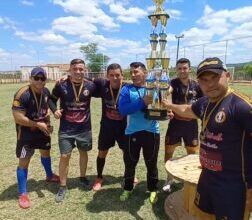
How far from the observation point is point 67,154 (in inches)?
208

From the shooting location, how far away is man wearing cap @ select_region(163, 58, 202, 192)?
515 centimetres

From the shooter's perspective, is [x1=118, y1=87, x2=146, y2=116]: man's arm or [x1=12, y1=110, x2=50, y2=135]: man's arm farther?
[x1=12, y1=110, x2=50, y2=135]: man's arm

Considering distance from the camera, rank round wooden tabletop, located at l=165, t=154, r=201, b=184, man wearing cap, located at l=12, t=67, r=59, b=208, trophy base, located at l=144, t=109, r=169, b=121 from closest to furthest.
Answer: round wooden tabletop, located at l=165, t=154, r=201, b=184 → trophy base, located at l=144, t=109, r=169, b=121 → man wearing cap, located at l=12, t=67, r=59, b=208

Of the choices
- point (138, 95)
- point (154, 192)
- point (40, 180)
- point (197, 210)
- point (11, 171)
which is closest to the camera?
point (197, 210)

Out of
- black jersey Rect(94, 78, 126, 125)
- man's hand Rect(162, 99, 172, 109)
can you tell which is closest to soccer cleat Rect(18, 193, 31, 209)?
black jersey Rect(94, 78, 126, 125)

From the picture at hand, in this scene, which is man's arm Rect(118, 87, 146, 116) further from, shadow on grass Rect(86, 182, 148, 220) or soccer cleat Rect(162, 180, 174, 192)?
soccer cleat Rect(162, 180, 174, 192)

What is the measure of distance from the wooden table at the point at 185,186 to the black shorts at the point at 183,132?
39 centimetres

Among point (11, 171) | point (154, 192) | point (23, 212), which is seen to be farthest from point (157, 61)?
point (11, 171)

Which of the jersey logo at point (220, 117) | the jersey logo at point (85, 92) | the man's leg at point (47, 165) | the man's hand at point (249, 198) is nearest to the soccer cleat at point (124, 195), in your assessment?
the man's leg at point (47, 165)

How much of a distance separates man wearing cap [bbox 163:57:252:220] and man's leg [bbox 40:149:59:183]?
138 inches

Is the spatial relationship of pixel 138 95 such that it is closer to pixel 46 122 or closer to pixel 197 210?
pixel 46 122

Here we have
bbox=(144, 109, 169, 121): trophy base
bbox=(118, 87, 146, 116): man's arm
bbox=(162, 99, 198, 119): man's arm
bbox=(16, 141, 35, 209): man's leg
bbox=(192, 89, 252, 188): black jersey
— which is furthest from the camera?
bbox=(16, 141, 35, 209): man's leg

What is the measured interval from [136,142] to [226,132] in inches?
87.9

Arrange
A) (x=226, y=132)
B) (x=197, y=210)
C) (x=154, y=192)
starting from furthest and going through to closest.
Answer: (x=154, y=192) → (x=197, y=210) → (x=226, y=132)
